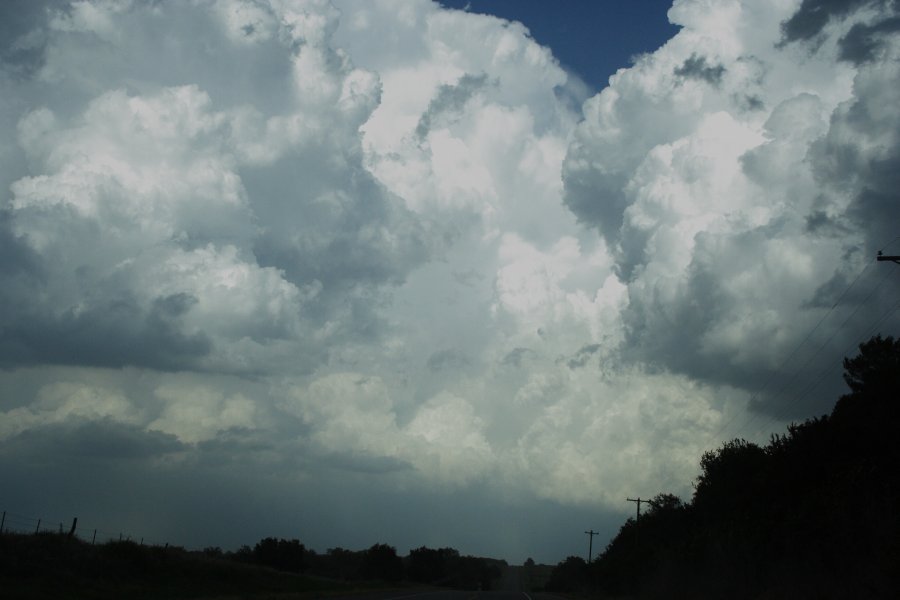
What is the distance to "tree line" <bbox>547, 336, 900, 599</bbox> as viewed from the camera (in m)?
29.3

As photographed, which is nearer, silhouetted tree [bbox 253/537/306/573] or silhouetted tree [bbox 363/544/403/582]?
silhouetted tree [bbox 253/537/306/573]

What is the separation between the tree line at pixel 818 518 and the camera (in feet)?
96.3

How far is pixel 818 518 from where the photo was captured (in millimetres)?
34125

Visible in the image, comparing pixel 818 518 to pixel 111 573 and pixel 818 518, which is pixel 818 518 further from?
pixel 111 573

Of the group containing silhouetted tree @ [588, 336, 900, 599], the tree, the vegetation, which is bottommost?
the vegetation

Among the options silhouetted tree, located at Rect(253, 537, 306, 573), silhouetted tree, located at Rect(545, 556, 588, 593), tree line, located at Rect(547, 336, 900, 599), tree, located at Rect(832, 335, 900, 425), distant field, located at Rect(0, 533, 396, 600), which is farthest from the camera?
silhouetted tree, located at Rect(545, 556, 588, 593)

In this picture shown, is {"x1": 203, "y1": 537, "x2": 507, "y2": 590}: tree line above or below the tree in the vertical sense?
below

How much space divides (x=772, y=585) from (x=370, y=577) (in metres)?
101

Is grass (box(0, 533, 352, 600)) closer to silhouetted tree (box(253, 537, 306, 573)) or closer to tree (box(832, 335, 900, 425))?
tree (box(832, 335, 900, 425))

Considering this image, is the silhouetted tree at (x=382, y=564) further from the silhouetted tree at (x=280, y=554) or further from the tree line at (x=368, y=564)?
the silhouetted tree at (x=280, y=554)

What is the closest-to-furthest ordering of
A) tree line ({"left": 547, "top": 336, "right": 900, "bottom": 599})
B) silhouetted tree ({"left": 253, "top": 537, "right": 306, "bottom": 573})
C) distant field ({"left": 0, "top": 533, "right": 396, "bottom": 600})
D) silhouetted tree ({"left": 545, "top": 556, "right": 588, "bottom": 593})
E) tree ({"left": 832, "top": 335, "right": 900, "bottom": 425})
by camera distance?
1. tree line ({"left": 547, "top": 336, "right": 900, "bottom": 599})
2. distant field ({"left": 0, "top": 533, "right": 396, "bottom": 600})
3. tree ({"left": 832, "top": 335, "right": 900, "bottom": 425})
4. silhouetted tree ({"left": 253, "top": 537, "right": 306, "bottom": 573})
5. silhouetted tree ({"left": 545, "top": 556, "right": 588, "bottom": 593})

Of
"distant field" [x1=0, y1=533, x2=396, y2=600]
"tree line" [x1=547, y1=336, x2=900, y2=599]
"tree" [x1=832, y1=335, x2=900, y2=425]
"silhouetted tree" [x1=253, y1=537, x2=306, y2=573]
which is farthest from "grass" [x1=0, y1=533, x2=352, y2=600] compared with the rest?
"silhouetted tree" [x1=253, y1=537, x2=306, y2=573]

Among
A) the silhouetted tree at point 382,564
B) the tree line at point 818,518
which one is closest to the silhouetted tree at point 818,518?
the tree line at point 818,518

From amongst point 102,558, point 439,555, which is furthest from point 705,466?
point 439,555
